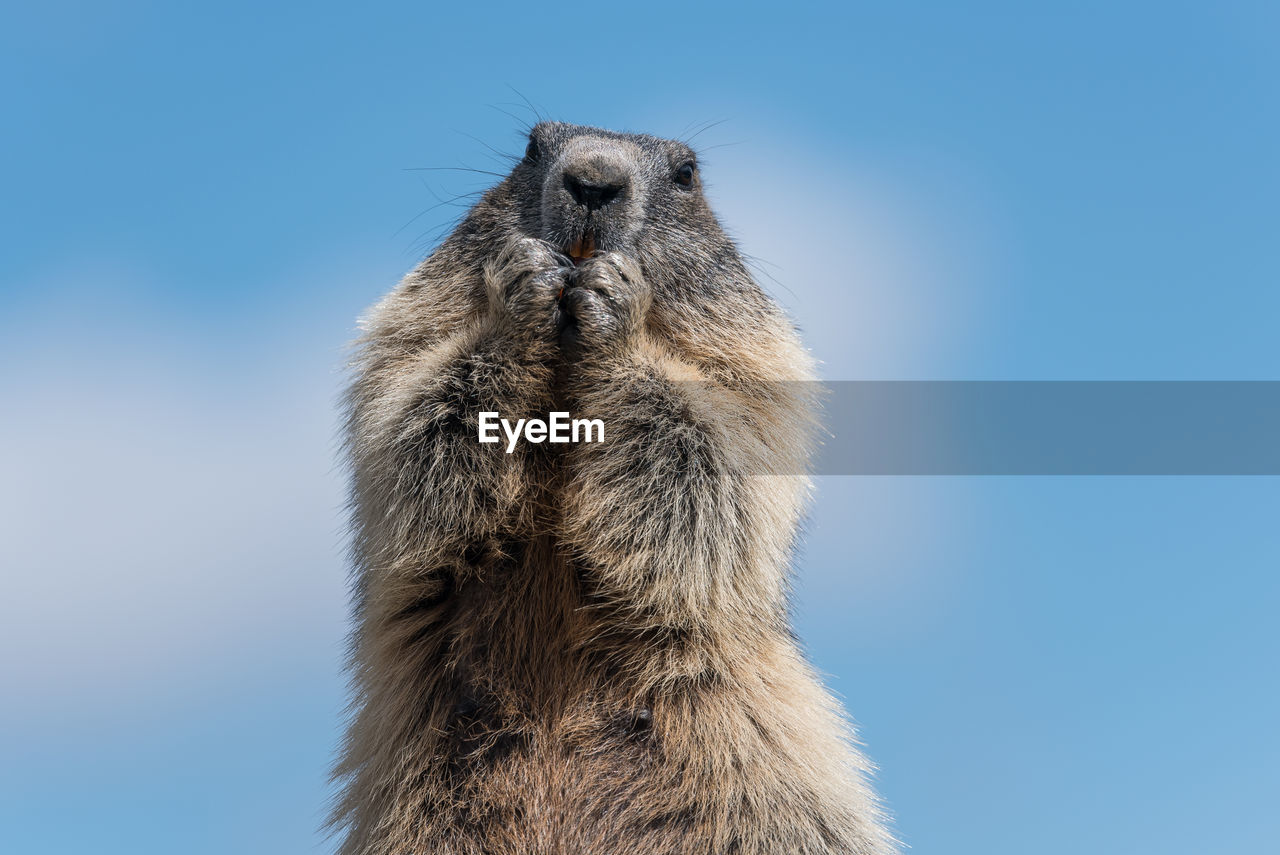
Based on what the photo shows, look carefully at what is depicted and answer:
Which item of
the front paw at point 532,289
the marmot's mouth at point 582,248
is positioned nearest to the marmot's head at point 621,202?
the marmot's mouth at point 582,248

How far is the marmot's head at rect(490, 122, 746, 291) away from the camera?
21.5ft

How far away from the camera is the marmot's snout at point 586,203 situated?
6.54m

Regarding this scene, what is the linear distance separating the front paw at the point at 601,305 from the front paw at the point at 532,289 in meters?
0.07

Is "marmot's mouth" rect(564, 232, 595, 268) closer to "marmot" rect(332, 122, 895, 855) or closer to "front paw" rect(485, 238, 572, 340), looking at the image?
"marmot" rect(332, 122, 895, 855)

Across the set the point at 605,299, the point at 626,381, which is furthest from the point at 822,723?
the point at 605,299

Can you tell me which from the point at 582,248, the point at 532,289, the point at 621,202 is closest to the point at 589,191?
the point at 621,202

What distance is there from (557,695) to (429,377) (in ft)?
6.19

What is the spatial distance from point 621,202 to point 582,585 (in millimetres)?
2269

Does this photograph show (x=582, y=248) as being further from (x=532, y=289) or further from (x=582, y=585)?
(x=582, y=585)

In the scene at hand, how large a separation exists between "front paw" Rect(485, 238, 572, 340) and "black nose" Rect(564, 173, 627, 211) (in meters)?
0.57

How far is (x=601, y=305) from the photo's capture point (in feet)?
19.8

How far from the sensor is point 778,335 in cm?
728

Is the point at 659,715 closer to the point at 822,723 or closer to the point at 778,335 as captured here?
the point at 822,723

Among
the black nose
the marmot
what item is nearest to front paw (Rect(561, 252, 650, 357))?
the marmot
